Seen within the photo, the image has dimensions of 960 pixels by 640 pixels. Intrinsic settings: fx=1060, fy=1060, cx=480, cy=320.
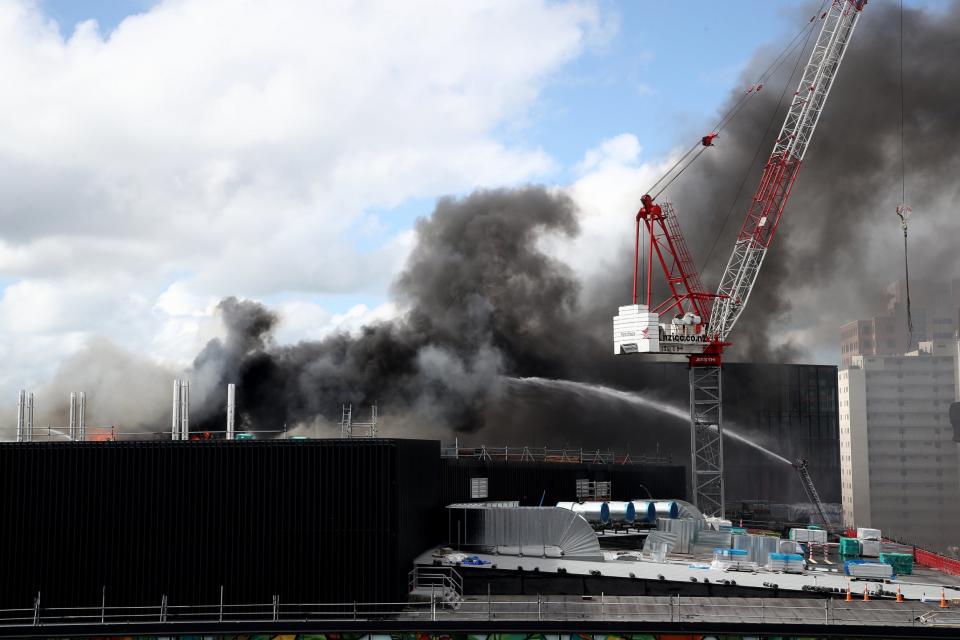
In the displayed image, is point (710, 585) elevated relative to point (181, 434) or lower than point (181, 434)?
lower

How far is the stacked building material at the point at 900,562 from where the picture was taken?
46.9 metres

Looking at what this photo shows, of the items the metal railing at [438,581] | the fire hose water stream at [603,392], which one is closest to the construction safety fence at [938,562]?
the metal railing at [438,581]

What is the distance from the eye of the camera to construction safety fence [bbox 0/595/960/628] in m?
37.3

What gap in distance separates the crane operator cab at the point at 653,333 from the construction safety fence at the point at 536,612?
48.5 metres

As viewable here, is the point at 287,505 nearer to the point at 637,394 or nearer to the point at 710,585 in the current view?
the point at 710,585

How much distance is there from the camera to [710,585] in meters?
43.8

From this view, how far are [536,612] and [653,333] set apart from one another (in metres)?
52.9

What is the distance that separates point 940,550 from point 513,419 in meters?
110

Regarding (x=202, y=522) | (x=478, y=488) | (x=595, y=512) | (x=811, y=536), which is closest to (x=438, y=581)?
(x=202, y=522)

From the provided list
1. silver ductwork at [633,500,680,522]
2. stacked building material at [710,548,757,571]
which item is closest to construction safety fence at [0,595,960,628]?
stacked building material at [710,548,757,571]

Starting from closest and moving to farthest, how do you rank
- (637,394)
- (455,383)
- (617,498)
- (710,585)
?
(710,585) < (617,498) < (455,383) < (637,394)

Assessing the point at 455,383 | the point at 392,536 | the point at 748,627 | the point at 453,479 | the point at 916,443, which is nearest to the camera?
the point at 748,627

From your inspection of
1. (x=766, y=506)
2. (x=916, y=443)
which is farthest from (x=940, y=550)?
(x=766, y=506)

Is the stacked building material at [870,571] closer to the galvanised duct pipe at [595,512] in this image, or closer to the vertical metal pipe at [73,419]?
the galvanised duct pipe at [595,512]
